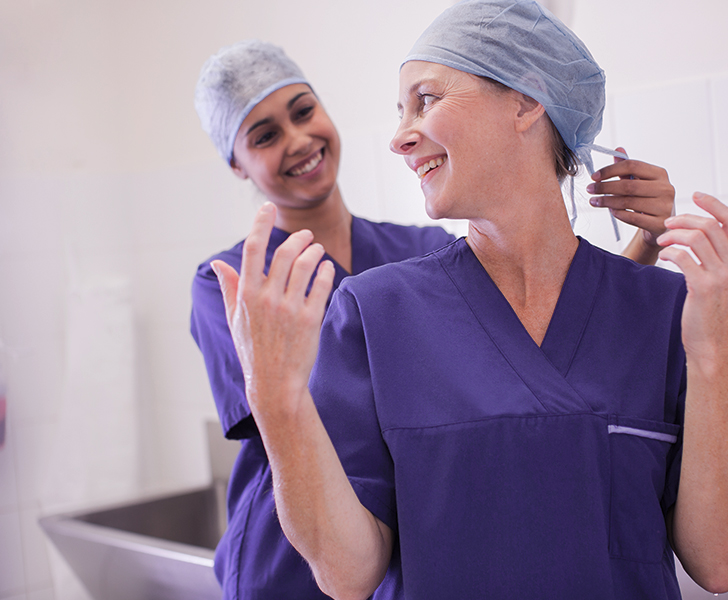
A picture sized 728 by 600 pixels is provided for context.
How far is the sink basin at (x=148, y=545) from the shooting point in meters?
1.39

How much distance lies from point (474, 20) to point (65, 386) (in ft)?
5.24

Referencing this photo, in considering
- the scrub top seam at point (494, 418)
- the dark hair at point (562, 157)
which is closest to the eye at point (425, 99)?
the dark hair at point (562, 157)

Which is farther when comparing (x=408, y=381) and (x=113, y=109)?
(x=113, y=109)

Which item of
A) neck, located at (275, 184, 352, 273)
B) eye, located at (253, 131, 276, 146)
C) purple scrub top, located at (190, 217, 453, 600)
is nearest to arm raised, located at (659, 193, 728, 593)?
purple scrub top, located at (190, 217, 453, 600)

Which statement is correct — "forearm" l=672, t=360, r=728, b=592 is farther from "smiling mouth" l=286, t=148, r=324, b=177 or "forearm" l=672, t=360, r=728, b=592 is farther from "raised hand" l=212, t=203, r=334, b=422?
"smiling mouth" l=286, t=148, r=324, b=177

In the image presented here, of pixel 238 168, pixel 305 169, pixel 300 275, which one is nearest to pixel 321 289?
pixel 300 275

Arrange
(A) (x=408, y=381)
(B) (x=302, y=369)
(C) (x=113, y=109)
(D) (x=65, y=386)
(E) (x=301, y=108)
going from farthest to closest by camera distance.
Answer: (C) (x=113, y=109), (D) (x=65, y=386), (E) (x=301, y=108), (A) (x=408, y=381), (B) (x=302, y=369)

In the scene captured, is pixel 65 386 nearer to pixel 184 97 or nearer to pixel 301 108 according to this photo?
pixel 184 97

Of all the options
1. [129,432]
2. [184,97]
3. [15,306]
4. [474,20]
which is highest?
[184,97]

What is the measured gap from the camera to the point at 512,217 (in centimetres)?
85

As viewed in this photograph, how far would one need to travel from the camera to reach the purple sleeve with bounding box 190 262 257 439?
41.8 inches

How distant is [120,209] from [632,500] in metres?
1.81

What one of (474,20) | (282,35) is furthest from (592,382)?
(282,35)

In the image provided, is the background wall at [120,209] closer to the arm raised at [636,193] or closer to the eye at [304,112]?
the eye at [304,112]
